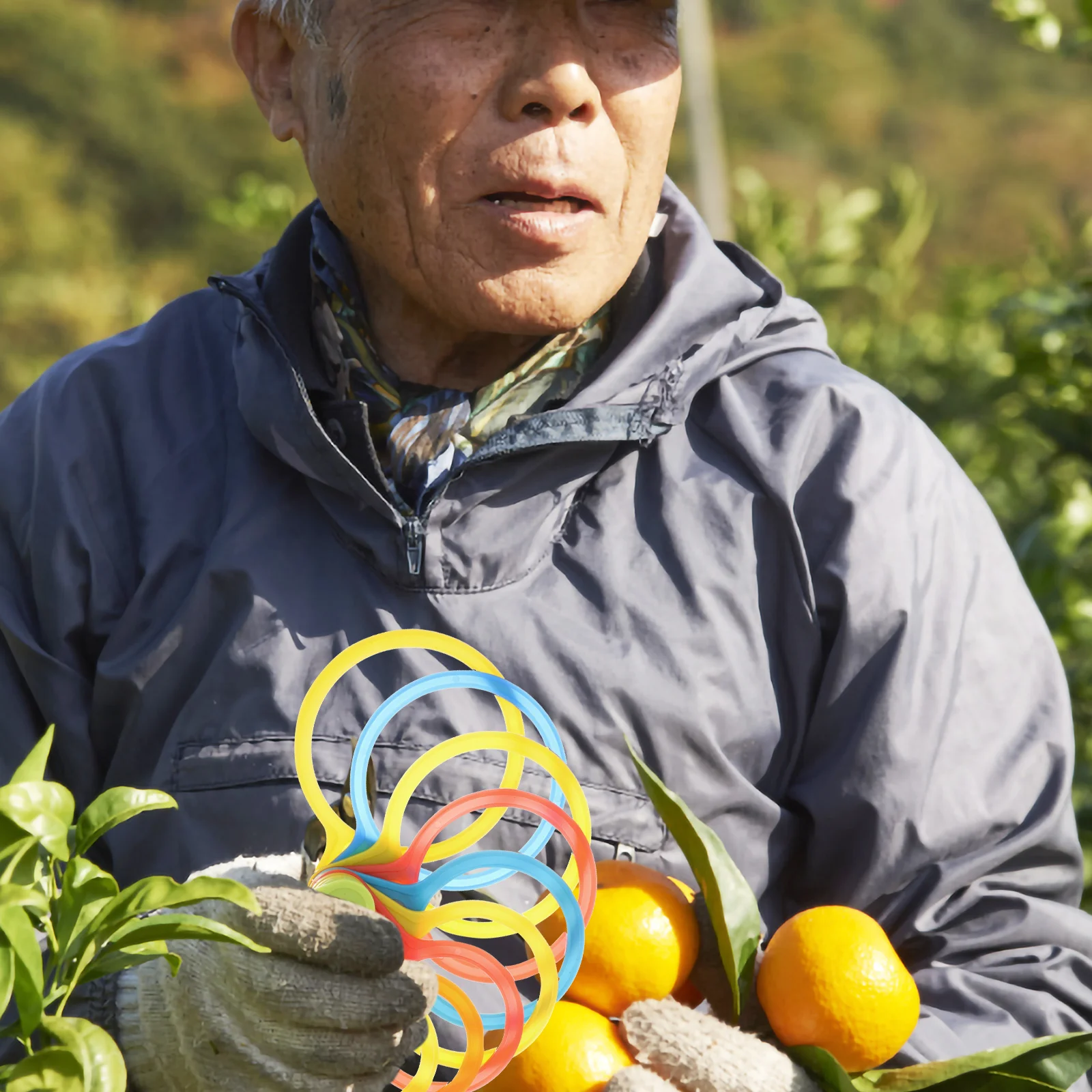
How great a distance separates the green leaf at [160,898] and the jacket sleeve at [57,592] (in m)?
0.68

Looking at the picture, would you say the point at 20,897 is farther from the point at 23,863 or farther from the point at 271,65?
the point at 271,65

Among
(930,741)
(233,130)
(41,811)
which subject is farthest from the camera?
(233,130)

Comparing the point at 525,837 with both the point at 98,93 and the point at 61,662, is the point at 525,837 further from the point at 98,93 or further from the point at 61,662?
the point at 98,93

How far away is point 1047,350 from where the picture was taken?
2707 mm

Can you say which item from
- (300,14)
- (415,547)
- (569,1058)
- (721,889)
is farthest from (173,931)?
(300,14)

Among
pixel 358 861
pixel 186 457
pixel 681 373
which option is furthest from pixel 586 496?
pixel 358 861

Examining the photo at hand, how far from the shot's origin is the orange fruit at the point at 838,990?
4.24ft

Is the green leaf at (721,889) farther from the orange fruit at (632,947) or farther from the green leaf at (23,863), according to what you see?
the green leaf at (23,863)

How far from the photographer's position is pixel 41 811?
111 cm

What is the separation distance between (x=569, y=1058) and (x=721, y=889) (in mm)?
188

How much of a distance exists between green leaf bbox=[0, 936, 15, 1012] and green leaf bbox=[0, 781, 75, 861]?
0.10m

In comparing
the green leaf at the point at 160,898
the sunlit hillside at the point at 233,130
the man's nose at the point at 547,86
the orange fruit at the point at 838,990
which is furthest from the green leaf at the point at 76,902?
the sunlit hillside at the point at 233,130

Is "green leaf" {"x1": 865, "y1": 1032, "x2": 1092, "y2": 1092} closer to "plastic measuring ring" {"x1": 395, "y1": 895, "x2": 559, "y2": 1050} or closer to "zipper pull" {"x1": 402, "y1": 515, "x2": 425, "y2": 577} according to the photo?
"plastic measuring ring" {"x1": 395, "y1": 895, "x2": 559, "y2": 1050}

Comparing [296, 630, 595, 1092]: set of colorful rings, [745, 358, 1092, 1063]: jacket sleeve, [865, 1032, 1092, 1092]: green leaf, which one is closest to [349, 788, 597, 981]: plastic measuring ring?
[296, 630, 595, 1092]: set of colorful rings
